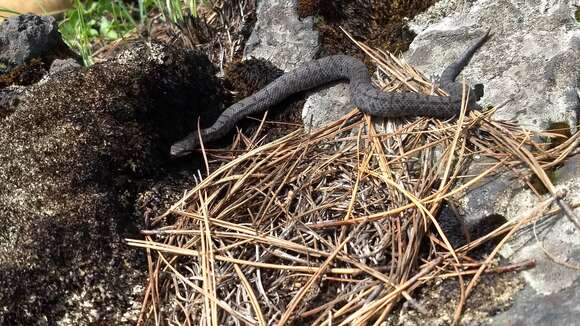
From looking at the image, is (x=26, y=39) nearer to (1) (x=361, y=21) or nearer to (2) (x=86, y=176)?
(2) (x=86, y=176)

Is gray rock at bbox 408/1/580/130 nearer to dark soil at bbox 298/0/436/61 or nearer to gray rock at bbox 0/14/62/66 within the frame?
dark soil at bbox 298/0/436/61

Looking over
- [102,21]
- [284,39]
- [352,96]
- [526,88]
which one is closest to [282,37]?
[284,39]

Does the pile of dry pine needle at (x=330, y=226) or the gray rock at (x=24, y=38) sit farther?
the gray rock at (x=24, y=38)

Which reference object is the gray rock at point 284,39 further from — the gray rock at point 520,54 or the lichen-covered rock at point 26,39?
the lichen-covered rock at point 26,39

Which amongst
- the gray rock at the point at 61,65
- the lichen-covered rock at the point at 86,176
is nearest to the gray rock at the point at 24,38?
the gray rock at the point at 61,65

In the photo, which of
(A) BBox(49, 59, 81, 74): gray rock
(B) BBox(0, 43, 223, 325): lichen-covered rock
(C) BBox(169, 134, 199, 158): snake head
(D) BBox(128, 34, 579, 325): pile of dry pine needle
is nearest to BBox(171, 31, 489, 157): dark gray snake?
(C) BBox(169, 134, 199, 158): snake head

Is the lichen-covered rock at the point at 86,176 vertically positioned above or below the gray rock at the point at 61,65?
below

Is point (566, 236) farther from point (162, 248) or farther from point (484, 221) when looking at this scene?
point (162, 248)
